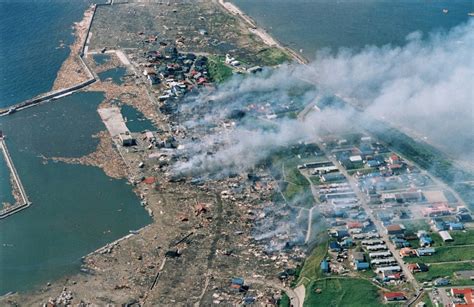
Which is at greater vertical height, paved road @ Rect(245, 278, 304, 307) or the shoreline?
the shoreline

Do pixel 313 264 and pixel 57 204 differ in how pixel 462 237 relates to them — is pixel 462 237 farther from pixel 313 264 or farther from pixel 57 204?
pixel 57 204

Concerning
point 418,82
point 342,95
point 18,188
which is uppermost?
point 418,82

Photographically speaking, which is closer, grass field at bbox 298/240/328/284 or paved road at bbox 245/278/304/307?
paved road at bbox 245/278/304/307

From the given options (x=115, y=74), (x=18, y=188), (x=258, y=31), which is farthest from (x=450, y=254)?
(x=258, y=31)

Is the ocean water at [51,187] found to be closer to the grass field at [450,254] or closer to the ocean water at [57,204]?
the ocean water at [57,204]

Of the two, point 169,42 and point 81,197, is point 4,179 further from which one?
point 169,42

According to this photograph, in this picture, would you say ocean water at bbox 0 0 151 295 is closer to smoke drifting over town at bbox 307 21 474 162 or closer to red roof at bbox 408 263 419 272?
red roof at bbox 408 263 419 272

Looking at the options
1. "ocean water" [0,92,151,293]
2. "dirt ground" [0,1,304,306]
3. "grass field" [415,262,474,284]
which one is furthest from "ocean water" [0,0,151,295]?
"grass field" [415,262,474,284]

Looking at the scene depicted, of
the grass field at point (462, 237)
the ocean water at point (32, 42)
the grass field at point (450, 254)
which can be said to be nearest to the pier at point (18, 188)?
the ocean water at point (32, 42)
